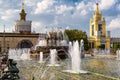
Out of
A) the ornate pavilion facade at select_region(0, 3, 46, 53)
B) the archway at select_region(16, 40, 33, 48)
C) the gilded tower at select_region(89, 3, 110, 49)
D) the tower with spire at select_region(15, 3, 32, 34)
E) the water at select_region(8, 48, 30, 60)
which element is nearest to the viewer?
the water at select_region(8, 48, 30, 60)

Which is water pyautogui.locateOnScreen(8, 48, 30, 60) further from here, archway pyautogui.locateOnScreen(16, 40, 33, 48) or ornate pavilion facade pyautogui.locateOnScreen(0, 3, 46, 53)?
archway pyautogui.locateOnScreen(16, 40, 33, 48)

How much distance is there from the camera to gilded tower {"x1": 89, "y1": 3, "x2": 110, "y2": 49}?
265 feet

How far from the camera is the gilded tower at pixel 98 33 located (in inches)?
3179

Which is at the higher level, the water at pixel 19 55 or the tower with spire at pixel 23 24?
the tower with spire at pixel 23 24

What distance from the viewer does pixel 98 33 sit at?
81750 millimetres

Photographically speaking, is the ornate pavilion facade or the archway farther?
the archway

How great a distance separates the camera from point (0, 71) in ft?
38.1

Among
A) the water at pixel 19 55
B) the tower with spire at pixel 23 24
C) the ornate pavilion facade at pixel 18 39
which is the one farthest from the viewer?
the tower with spire at pixel 23 24

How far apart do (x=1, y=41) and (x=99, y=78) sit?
49.7 meters

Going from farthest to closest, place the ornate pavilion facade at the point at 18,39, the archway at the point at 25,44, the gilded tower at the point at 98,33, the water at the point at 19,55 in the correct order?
the gilded tower at the point at 98,33 < the archway at the point at 25,44 < the ornate pavilion facade at the point at 18,39 < the water at the point at 19,55

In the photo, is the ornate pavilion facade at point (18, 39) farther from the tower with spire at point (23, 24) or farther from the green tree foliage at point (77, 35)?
the green tree foliage at point (77, 35)

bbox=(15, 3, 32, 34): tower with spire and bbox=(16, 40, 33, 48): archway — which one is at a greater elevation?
bbox=(15, 3, 32, 34): tower with spire

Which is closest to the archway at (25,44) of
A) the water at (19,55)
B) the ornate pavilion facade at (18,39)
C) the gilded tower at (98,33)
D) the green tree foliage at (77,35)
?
the ornate pavilion facade at (18,39)

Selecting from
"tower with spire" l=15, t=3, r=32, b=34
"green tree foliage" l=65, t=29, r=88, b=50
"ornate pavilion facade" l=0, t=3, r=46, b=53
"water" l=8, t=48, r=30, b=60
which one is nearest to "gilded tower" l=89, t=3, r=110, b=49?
"green tree foliage" l=65, t=29, r=88, b=50
